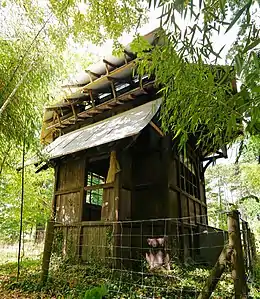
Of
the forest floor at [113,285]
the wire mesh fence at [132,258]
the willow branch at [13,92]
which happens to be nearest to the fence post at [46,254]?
the wire mesh fence at [132,258]

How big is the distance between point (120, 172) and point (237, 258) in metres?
3.22

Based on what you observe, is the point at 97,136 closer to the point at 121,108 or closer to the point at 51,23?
the point at 121,108

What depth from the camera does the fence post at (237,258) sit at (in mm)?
2037

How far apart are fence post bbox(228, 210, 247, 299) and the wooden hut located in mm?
2228

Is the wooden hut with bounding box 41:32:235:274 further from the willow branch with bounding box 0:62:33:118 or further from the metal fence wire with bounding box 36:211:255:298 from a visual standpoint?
the willow branch with bounding box 0:62:33:118

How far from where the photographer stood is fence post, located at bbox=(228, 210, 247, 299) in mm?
2037

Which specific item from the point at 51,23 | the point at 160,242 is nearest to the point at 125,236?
the point at 160,242

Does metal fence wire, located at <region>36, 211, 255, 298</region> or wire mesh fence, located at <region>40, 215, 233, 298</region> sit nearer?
metal fence wire, located at <region>36, 211, 255, 298</region>

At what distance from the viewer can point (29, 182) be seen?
7559 mm

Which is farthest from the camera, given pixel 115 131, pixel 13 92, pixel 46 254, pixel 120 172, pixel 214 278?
pixel 120 172

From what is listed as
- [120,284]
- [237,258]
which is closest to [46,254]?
[120,284]

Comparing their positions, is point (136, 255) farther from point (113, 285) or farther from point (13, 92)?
Result: point (13, 92)

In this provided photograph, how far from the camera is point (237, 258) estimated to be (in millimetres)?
2107

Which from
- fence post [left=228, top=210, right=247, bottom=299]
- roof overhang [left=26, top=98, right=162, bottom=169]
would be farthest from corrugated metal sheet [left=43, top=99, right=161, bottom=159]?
fence post [left=228, top=210, right=247, bottom=299]
